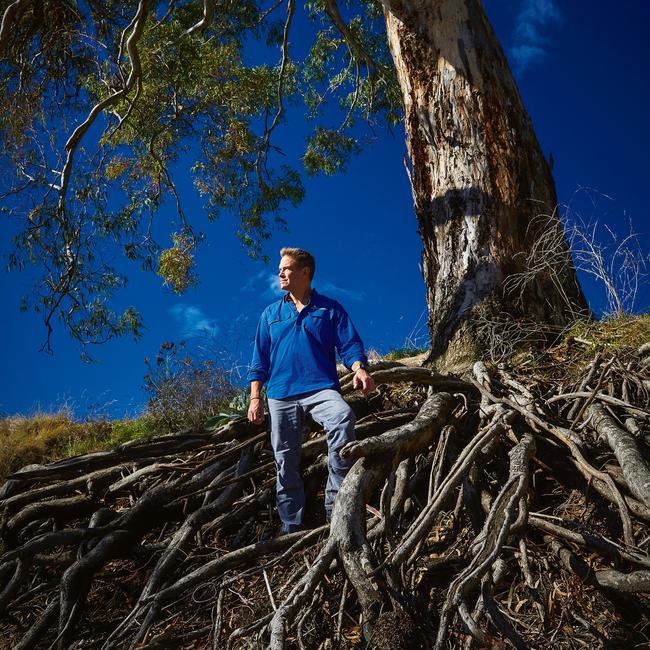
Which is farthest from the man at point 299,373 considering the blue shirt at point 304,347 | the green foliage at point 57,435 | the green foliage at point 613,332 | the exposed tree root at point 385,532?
the green foliage at point 57,435

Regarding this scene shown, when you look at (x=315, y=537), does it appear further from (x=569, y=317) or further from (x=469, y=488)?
(x=569, y=317)

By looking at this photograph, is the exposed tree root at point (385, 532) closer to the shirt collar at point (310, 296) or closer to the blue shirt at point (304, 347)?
the blue shirt at point (304, 347)

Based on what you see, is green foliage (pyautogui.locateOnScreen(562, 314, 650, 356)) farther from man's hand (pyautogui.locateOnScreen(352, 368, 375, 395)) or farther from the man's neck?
the man's neck

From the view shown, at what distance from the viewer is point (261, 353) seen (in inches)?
167

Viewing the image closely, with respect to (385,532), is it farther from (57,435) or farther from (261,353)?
(57,435)

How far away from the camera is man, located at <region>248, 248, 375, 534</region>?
3727 mm

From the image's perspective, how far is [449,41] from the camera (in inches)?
236

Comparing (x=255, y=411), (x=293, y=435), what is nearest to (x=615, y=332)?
(x=293, y=435)

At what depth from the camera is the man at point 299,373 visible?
12.2ft

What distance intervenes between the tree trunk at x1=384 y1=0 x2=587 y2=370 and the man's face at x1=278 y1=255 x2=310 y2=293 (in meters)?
1.76

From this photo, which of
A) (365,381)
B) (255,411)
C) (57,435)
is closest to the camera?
(365,381)

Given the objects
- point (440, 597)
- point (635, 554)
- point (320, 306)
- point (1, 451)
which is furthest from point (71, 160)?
point (635, 554)

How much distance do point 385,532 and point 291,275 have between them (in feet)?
5.83

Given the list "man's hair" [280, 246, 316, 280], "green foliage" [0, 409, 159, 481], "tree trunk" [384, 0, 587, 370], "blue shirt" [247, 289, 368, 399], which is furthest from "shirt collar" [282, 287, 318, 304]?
"green foliage" [0, 409, 159, 481]
